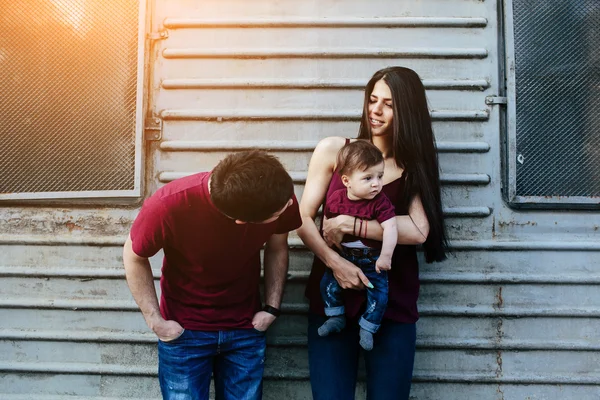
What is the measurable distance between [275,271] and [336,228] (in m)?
0.42

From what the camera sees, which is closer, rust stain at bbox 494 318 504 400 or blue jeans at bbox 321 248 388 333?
blue jeans at bbox 321 248 388 333

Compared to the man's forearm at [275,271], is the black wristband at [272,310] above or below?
below

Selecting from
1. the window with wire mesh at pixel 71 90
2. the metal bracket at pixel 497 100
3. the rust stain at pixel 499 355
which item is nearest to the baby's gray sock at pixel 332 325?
the rust stain at pixel 499 355

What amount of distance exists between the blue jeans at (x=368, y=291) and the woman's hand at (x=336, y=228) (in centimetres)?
7

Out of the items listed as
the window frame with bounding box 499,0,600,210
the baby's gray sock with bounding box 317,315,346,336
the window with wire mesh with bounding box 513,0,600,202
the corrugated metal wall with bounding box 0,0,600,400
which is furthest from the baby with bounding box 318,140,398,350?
the window with wire mesh with bounding box 513,0,600,202

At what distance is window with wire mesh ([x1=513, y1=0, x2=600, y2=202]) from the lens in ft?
10.3

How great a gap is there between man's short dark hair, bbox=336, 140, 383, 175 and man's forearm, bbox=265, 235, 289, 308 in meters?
0.53

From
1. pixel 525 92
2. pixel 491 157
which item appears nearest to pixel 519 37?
pixel 525 92

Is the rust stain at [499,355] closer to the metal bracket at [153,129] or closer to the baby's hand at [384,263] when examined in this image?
the baby's hand at [384,263]

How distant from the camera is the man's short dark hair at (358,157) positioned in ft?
7.49

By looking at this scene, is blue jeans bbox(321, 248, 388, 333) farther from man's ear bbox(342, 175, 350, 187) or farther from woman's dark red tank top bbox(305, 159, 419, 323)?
man's ear bbox(342, 175, 350, 187)

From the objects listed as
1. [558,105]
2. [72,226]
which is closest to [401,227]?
[558,105]

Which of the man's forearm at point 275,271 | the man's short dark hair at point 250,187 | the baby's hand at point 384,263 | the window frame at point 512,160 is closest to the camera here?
the man's short dark hair at point 250,187

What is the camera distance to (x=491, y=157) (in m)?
3.12
